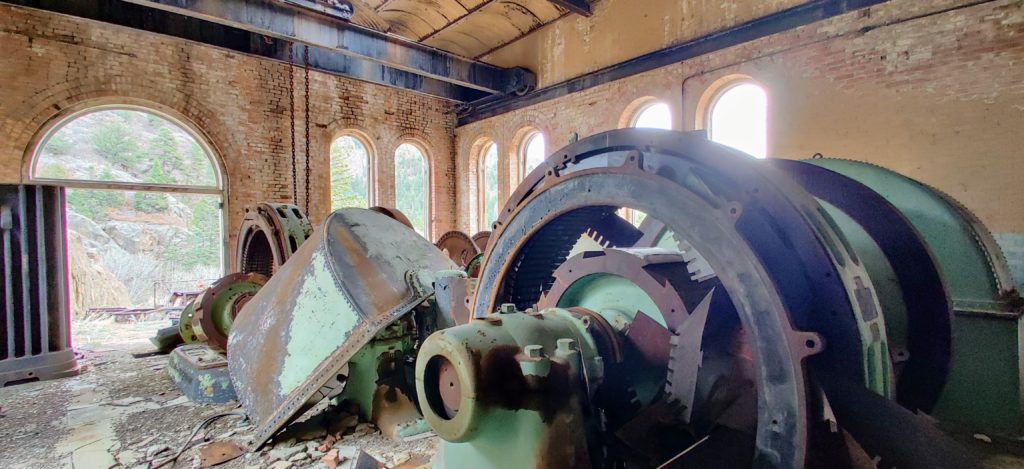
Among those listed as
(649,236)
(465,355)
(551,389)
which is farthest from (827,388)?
(649,236)

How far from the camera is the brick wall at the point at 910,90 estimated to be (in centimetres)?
469

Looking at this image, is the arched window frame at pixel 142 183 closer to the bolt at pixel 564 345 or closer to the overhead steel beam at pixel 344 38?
the overhead steel beam at pixel 344 38

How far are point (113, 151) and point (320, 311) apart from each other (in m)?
18.8

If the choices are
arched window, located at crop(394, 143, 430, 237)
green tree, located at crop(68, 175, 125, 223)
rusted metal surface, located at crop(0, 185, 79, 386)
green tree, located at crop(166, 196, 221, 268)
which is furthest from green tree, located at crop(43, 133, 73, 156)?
rusted metal surface, located at crop(0, 185, 79, 386)

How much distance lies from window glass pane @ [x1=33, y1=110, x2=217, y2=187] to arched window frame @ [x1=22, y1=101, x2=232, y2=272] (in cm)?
874

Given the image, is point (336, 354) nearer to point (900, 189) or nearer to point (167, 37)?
point (900, 189)

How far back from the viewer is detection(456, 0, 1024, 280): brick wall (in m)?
4.69

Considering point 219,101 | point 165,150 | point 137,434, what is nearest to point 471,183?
point 219,101

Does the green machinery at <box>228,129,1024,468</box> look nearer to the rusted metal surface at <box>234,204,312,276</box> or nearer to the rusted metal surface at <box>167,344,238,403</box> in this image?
the rusted metal surface at <box>167,344,238,403</box>

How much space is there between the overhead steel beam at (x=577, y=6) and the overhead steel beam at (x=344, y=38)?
168cm

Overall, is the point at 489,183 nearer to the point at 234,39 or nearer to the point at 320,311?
the point at 234,39

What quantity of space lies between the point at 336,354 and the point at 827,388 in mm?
2549

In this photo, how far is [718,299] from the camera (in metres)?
1.25

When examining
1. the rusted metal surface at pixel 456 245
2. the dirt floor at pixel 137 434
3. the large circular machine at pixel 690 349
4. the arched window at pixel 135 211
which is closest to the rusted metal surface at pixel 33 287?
the dirt floor at pixel 137 434
